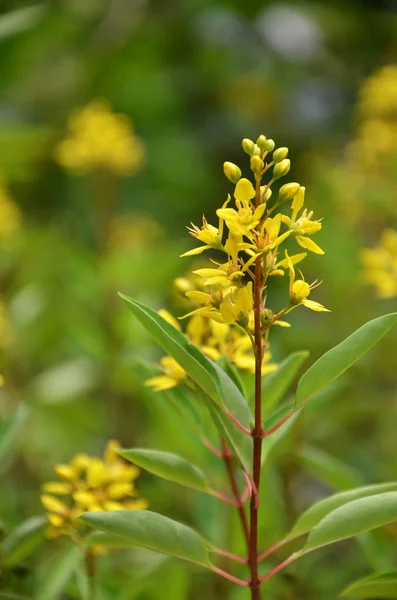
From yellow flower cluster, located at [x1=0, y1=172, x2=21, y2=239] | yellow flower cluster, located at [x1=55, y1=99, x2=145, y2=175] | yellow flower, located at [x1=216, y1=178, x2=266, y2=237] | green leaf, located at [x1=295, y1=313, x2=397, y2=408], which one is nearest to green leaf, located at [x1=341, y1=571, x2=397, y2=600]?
green leaf, located at [x1=295, y1=313, x2=397, y2=408]

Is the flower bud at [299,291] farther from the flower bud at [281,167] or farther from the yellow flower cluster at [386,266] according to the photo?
the yellow flower cluster at [386,266]

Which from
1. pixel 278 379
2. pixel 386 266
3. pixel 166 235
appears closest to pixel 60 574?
pixel 278 379

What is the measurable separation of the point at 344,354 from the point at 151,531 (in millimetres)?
183

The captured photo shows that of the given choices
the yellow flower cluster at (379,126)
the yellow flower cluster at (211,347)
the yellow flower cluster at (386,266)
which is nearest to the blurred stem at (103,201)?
the yellow flower cluster at (379,126)

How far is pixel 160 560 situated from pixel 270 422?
0.18 m

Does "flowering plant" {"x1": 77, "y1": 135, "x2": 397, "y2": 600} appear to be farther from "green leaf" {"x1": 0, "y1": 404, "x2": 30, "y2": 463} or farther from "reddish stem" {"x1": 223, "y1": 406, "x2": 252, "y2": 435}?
"green leaf" {"x1": 0, "y1": 404, "x2": 30, "y2": 463}

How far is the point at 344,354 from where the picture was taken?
0.55 m

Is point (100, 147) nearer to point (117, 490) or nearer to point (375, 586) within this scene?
point (117, 490)

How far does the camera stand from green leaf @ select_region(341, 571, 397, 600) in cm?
59

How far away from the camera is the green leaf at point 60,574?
0.62 m

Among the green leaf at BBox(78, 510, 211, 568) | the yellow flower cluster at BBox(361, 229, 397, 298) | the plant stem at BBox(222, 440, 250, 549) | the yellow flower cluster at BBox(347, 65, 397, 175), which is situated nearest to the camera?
the green leaf at BBox(78, 510, 211, 568)

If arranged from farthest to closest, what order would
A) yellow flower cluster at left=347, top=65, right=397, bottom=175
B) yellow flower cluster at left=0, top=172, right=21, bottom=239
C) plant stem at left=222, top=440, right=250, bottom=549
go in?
yellow flower cluster at left=347, top=65, right=397, bottom=175
yellow flower cluster at left=0, top=172, right=21, bottom=239
plant stem at left=222, top=440, right=250, bottom=549

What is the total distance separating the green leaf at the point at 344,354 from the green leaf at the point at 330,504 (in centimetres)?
10

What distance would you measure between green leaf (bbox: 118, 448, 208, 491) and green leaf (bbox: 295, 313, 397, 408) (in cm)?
12
